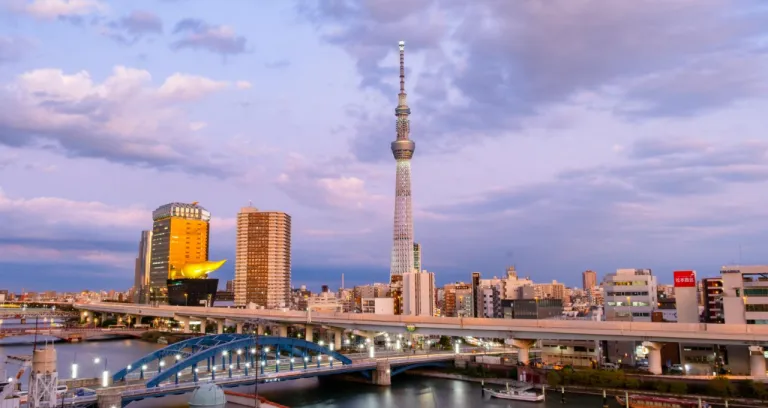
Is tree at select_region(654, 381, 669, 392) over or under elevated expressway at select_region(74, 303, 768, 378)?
under

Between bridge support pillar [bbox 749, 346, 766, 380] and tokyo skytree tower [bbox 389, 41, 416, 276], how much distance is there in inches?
4142

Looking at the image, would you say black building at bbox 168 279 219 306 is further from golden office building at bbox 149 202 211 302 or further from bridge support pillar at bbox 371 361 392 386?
bridge support pillar at bbox 371 361 392 386

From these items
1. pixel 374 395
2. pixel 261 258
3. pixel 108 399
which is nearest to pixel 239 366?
pixel 374 395

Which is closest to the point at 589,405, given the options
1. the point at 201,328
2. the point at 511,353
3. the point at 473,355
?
the point at 473,355

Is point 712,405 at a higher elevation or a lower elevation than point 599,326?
lower

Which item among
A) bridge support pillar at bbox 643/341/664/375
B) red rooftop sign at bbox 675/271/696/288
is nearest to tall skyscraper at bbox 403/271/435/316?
red rooftop sign at bbox 675/271/696/288

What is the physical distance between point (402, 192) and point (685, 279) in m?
95.8

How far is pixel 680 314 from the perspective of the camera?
5772 cm

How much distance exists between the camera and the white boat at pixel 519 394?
43.7 m

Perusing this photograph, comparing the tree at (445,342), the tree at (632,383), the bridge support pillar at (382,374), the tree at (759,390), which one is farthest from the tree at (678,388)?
the tree at (445,342)

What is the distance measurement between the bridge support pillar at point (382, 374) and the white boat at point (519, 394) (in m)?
8.85

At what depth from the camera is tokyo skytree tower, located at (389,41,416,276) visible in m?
148

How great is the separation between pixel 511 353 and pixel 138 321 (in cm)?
8932

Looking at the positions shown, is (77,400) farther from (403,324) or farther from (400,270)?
(400,270)
